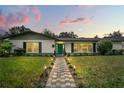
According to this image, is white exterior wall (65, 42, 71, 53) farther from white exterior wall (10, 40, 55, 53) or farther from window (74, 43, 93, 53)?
white exterior wall (10, 40, 55, 53)

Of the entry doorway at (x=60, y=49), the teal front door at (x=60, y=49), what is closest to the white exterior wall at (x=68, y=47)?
the entry doorway at (x=60, y=49)

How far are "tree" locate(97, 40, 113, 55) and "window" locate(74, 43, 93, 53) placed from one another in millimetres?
985

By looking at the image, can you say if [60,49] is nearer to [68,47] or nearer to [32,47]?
[68,47]

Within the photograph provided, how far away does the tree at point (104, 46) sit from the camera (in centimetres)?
2517

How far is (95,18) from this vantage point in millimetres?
25594

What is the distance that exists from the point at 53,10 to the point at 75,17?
7.55 feet

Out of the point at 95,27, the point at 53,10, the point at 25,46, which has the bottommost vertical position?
the point at 25,46

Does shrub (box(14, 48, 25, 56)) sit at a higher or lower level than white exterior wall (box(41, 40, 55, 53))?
lower

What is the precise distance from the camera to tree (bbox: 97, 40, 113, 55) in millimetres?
25169

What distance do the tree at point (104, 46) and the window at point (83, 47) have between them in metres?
0.99

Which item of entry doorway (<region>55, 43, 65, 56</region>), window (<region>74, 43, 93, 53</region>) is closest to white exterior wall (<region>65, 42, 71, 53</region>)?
entry doorway (<region>55, 43, 65, 56</region>)

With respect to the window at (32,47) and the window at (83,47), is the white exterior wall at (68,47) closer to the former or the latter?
the window at (83,47)
